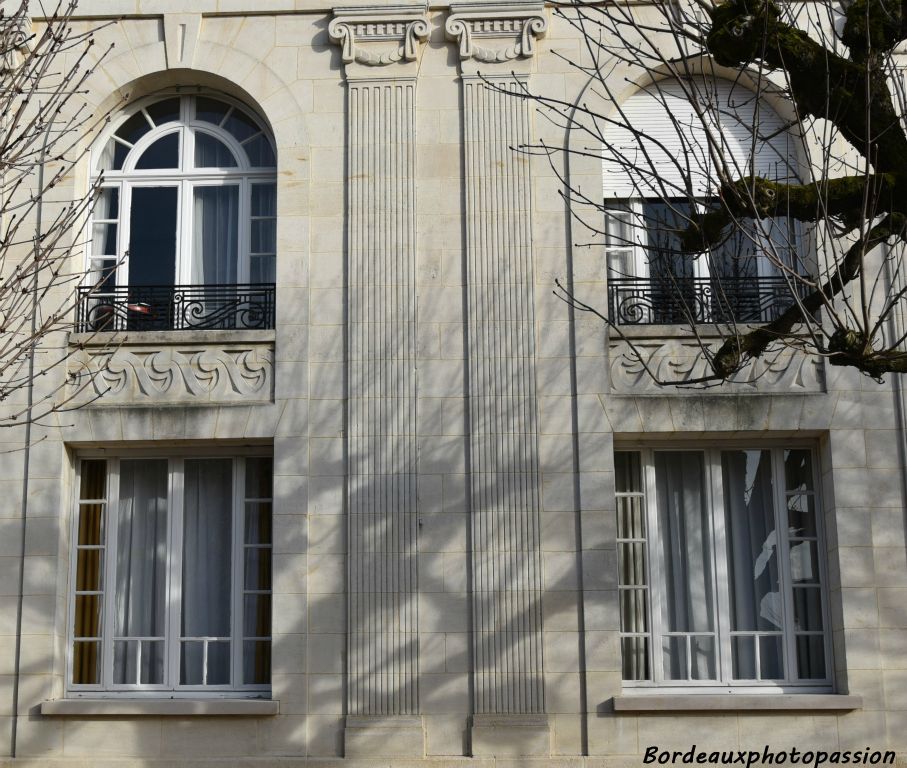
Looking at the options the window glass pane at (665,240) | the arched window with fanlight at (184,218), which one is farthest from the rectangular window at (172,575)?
the window glass pane at (665,240)

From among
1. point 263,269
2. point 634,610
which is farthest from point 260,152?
point 634,610

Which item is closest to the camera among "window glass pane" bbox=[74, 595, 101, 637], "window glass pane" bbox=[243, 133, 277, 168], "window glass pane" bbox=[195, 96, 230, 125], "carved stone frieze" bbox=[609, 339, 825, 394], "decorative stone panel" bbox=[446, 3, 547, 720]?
"decorative stone panel" bbox=[446, 3, 547, 720]

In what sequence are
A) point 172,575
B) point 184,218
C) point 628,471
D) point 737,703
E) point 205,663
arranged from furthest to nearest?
1. point 184,218
2. point 628,471
3. point 172,575
4. point 205,663
5. point 737,703

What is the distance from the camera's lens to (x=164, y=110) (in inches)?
623

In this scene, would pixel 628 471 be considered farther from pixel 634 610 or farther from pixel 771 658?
pixel 771 658

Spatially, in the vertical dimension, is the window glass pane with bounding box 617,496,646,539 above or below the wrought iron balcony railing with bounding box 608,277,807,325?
below

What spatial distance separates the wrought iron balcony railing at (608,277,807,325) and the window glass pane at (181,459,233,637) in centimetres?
451

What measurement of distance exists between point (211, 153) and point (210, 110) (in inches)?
20.7

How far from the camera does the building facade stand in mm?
13484

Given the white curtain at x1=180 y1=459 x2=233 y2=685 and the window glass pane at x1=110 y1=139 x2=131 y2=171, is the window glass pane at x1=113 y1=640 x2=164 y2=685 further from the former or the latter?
the window glass pane at x1=110 y1=139 x2=131 y2=171

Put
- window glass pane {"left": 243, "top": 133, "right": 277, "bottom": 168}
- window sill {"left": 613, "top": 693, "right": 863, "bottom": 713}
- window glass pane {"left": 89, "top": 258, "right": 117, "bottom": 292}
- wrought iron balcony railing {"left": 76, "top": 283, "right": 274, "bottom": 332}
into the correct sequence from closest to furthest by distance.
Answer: window sill {"left": 613, "top": 693, "right": 863, "bottom": 713}
wrought iron balcony railing {"left": 76, "top": 283, "right": 274, "bottom": 332}
window glass pane {"left": 89, "top": 258, "right": 117, "bottom": 292}
window glass pane {"left": 243, "top": 133, "right": 277, "bottom": 168}

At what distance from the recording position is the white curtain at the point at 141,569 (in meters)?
14.1

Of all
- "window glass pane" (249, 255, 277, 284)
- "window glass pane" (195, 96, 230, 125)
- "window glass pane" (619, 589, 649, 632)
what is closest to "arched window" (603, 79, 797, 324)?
"window glass pane" (619, 589, 649, 632)

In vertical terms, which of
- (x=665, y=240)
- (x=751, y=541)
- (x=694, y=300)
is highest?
(x=665, y=240)
